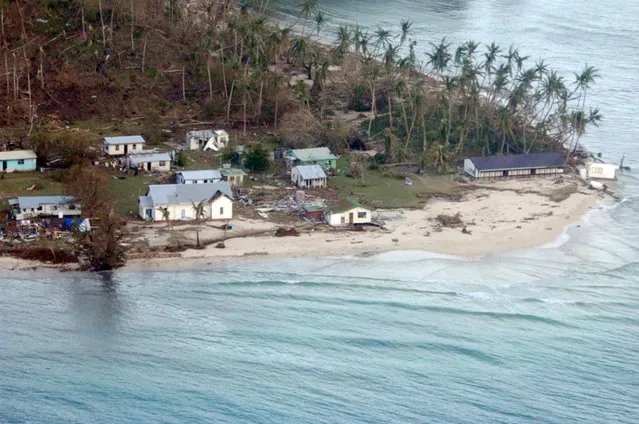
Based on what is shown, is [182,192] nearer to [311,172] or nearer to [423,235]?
[311,172]

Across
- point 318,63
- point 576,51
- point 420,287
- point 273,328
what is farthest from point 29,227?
point 576,51

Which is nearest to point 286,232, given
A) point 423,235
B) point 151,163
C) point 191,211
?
point 191,211

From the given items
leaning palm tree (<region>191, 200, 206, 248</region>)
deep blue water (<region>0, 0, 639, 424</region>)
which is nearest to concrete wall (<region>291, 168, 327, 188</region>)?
leaning palm tree (<region>191, 200, 206, 248</region>)

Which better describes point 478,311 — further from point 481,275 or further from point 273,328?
point 273,328

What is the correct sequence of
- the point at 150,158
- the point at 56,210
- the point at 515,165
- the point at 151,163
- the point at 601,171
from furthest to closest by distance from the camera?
the point at 601,171 → the point at 515,165 → the point at 150,158 → the point at 151,163 → the point at 56,210

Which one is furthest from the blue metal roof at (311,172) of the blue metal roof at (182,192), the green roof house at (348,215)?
the blue metal roof at (182,192)

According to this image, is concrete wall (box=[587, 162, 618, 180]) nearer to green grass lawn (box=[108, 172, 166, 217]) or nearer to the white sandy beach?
the white sandy beach
